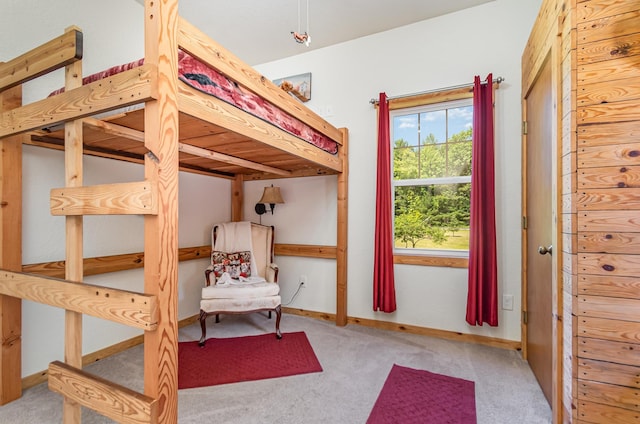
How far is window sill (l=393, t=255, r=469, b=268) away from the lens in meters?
2.55

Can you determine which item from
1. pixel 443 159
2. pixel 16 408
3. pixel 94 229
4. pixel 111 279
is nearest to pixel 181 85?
pixel 94 229

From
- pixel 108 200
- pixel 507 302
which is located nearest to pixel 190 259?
pixel 108 200

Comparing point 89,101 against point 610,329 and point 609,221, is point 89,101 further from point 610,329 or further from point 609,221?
point 610,329

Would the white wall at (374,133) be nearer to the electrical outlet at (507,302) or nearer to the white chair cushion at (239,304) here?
the electrical outlet at (507,302)

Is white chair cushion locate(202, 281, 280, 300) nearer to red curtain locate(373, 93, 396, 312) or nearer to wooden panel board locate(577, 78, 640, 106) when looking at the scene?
red curtain locate(373, 93, 396, 312)

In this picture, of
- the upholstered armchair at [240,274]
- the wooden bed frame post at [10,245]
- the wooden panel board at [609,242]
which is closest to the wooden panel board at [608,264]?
the wooden panel board at [609,242]

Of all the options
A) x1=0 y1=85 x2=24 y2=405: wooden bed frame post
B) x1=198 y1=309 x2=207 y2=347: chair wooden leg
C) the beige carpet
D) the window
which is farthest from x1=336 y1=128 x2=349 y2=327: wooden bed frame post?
x1=0 y1=85 x2=24 y2=405: wooden bed frame post

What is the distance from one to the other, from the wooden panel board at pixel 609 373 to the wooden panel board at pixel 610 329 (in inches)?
4.5

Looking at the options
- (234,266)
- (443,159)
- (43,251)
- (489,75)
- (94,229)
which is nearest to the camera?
(43,251)

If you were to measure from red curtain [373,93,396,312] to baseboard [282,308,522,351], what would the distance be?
213mm

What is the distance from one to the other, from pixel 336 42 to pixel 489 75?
1.55 meters

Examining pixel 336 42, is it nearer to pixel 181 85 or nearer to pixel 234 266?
pixel 181 85

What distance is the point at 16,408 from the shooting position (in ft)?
5.32

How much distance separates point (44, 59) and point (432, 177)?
276 centimetres
